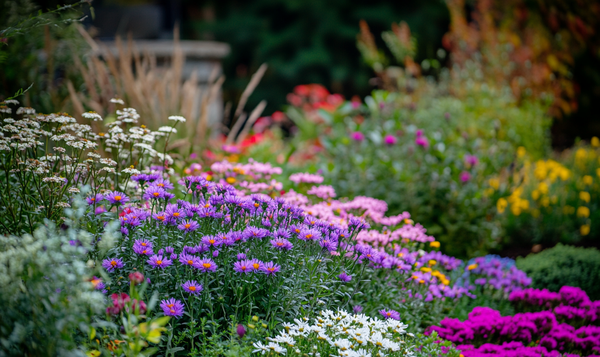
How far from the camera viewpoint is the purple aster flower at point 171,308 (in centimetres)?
163

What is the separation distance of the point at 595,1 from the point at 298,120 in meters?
4.44

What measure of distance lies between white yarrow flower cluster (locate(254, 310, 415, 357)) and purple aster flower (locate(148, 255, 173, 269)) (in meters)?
0.44

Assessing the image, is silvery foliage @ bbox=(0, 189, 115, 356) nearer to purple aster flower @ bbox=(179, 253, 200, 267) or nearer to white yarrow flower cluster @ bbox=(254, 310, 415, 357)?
purple aster flower @ bbox=(179, 253, 200, 267)

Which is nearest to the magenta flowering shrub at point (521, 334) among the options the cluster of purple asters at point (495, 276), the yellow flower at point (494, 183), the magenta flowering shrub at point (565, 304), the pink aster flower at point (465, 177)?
the magenta flowering shrub at point (565, 304)

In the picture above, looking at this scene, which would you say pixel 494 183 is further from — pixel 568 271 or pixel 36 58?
pixel 36 58

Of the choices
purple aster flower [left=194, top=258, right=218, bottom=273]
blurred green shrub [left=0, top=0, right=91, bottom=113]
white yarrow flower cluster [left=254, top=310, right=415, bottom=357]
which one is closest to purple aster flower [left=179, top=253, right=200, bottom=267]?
purple aster flower [left=194, top=258, right=218, bottom=273]

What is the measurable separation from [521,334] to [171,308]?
1815 mm

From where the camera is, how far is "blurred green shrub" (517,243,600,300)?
3.20 metres

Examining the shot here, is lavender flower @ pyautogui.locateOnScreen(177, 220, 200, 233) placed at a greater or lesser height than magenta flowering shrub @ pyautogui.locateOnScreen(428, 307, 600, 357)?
greater

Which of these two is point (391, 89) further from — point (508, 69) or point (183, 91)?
point (183, 91)

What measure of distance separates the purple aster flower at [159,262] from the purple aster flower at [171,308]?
0.42 feet

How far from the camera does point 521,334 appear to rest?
2426 millimetres

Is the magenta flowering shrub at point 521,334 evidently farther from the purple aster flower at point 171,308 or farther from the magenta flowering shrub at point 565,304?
the purple aster flower at point 171,308

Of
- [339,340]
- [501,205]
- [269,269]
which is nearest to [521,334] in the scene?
[339,340]
